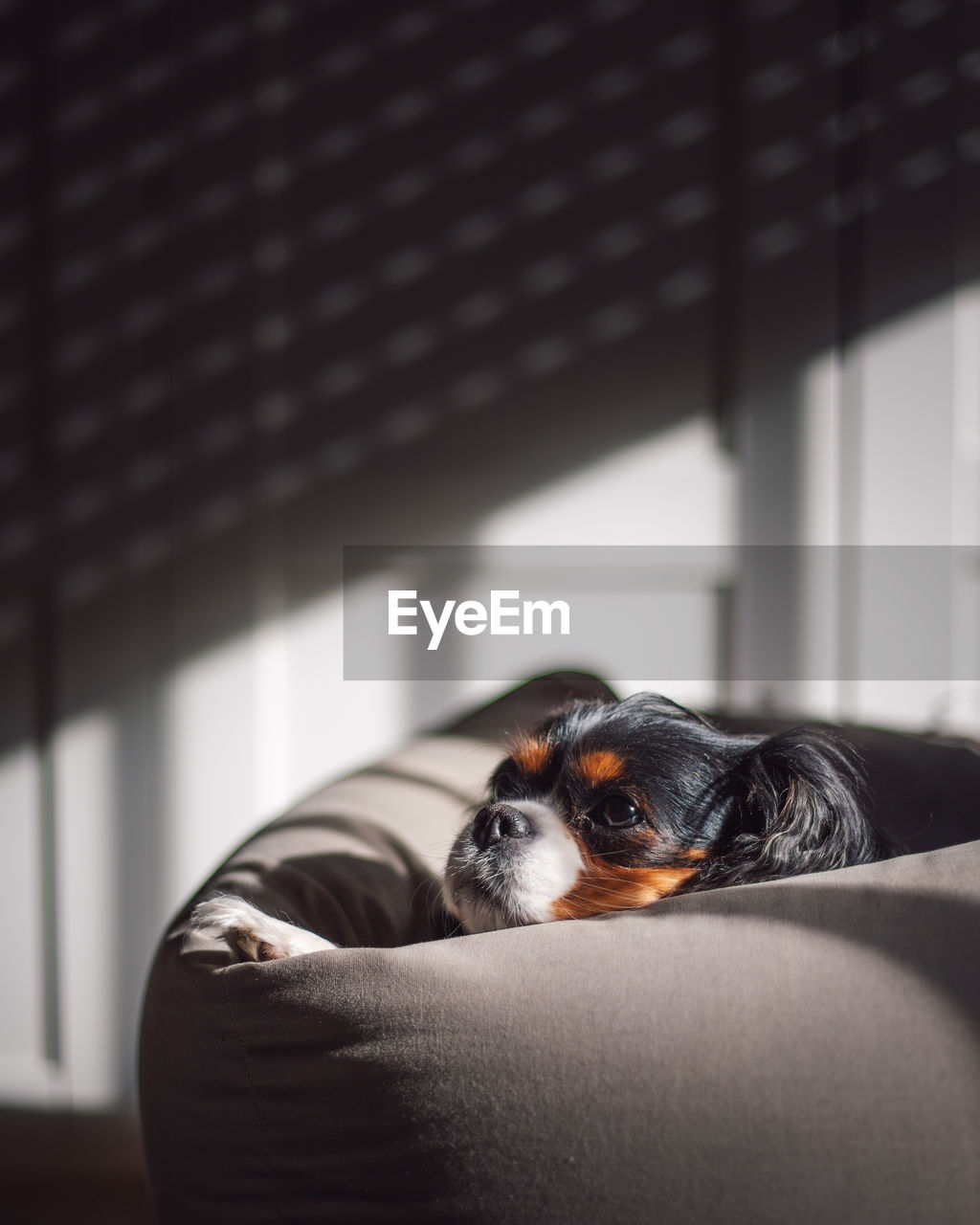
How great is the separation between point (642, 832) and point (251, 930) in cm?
40

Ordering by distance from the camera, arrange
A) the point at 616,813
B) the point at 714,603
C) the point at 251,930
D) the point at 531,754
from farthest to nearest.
A: the point at 714,603
the point at 531,754
the point at 616,813
the point at 251,930

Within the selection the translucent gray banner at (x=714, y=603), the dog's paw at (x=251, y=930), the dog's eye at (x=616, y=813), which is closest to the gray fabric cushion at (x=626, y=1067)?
the dog's paw at (x=251, y=930)

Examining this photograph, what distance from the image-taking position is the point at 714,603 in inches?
64.4

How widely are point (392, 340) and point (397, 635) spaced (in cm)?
55

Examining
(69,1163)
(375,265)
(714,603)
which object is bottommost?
(69,1163)

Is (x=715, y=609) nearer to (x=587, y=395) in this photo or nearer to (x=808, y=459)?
(x=808, y=459)

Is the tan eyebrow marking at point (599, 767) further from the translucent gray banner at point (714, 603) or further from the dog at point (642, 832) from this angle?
the translucent gray banner at point (714, 603)

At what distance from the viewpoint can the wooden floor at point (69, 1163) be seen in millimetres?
1670

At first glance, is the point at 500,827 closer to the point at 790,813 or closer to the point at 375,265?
the point at 790,813

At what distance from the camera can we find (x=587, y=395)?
5.42 ft

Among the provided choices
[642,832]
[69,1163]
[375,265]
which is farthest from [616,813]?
[69,1163]

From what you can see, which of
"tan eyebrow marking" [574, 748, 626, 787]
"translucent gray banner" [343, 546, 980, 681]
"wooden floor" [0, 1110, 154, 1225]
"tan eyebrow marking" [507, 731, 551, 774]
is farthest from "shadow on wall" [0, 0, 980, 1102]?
"tan eyebrow marking" [574, 748, 626, 787]

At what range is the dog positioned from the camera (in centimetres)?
86

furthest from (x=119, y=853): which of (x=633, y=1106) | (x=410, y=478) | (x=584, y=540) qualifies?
(x=633, y=1106)
